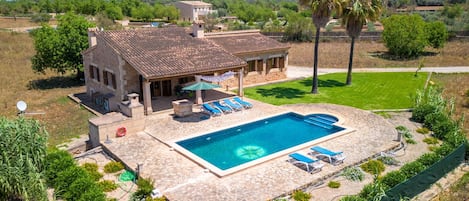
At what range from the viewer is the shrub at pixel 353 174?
55.2 feet

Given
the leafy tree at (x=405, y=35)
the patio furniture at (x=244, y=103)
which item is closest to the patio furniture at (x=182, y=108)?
the patio furniture at (x=244, y=103)

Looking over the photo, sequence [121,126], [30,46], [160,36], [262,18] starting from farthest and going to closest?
[262,18]
[30,46]
[160,36]
[121,126]

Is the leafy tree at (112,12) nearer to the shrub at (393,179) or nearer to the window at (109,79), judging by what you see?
the window at (109,79)

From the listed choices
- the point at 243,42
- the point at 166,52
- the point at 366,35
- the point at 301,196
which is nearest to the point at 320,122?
the point at 301,196

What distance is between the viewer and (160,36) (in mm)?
31344

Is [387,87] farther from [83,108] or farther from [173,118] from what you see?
[83,108]

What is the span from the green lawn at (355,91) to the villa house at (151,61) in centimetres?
357

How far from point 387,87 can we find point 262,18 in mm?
87217

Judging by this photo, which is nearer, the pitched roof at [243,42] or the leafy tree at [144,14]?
the pitched roof at [243,42]

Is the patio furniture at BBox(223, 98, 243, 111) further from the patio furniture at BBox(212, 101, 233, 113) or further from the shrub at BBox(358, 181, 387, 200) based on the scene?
the shrub at BBox(358, 181, 387, 200)

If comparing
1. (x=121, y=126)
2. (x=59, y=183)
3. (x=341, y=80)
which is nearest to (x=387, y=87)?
(x=341, y=80)

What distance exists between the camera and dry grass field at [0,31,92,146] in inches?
992

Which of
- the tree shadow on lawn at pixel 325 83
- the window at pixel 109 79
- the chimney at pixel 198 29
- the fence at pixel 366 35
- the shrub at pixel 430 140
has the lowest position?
the shrub at pixel 430 140

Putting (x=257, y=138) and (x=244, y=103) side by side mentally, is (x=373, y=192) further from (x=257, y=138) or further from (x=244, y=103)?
(x=244, y=103)
